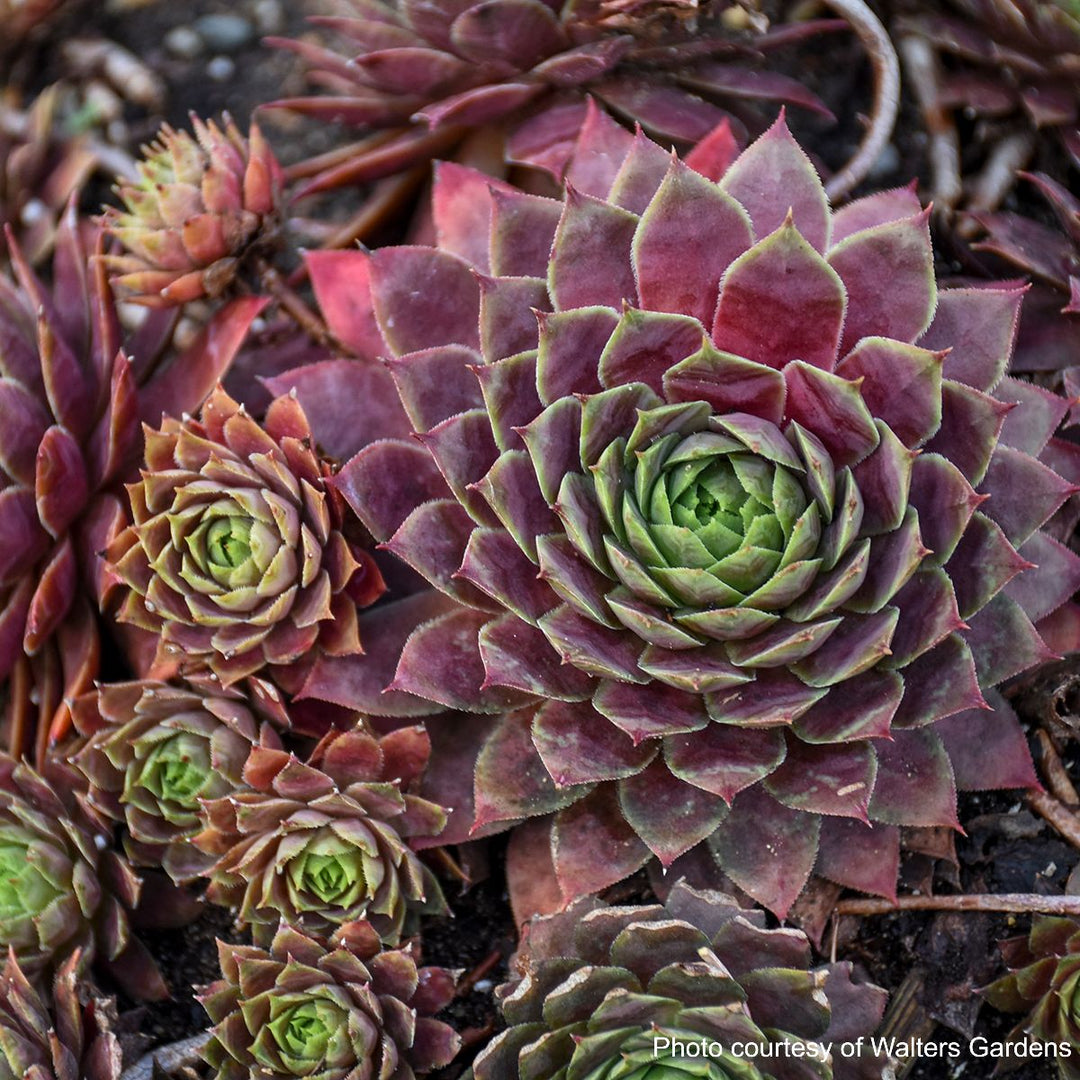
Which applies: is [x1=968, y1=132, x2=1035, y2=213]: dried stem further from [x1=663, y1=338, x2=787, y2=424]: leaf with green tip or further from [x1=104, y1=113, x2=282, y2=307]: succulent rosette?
[x1=104, y1=113, x2=282, y2=307]: succulent rosette

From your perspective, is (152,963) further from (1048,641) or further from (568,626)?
(1048,641)

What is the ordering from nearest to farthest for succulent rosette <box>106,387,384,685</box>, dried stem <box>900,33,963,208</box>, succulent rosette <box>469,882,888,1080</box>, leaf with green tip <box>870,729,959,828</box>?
succulent rosette <box>469,882,888,1080</box> → leaf with green tip <box>870,729,959,828</box> → succulent rosette <box>106,387,384,685</box> → dried stem <box>900,33,963,208</box>

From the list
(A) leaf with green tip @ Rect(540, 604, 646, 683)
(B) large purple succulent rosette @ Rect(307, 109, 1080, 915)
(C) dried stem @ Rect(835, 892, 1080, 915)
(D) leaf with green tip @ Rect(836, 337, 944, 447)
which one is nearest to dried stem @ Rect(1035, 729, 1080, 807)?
(C) dried stem @ Rect(835, 892, 1080, 915)

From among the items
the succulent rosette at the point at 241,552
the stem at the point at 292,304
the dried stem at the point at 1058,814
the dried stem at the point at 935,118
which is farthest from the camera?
the dried stem at the point at 935,118

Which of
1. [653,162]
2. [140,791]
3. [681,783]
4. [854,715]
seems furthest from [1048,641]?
[140,791]

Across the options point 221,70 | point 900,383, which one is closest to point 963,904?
point 900,383

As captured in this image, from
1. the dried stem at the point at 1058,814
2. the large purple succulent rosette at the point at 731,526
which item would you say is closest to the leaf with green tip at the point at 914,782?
the large purple succulent rosette at the point at 731,526

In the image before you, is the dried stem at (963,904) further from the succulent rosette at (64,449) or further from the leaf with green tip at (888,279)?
the succulent rosette at (64,449)
